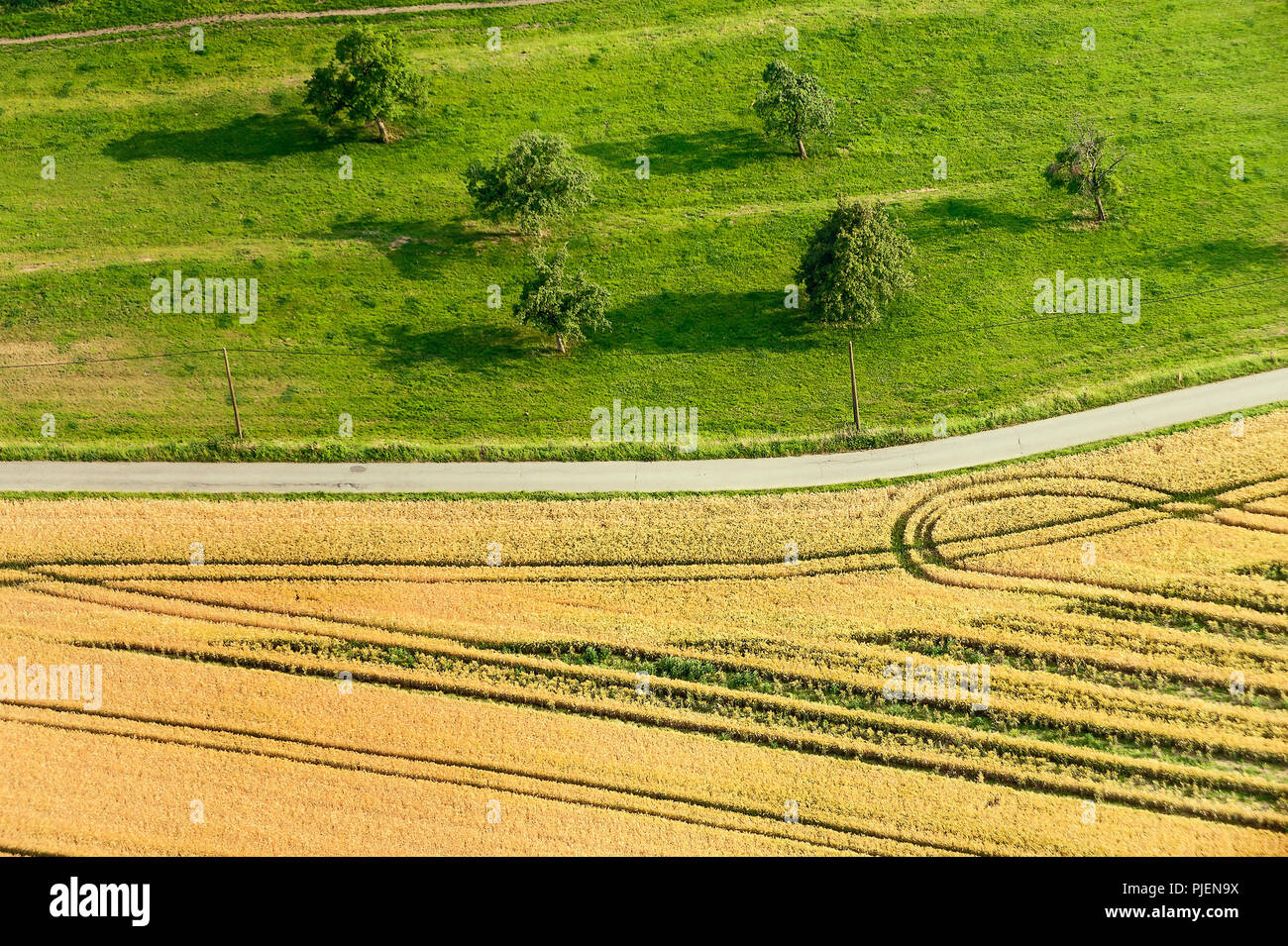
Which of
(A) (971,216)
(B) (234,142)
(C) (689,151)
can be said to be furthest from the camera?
(B) (234,142)

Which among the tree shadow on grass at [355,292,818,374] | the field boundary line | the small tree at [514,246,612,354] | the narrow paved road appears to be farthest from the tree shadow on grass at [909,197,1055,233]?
the field boundary line

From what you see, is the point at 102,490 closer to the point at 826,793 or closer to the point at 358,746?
the point at 358,746

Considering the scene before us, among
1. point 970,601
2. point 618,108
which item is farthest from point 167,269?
point 970,601

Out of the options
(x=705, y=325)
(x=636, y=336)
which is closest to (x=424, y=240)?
(x=636, y=336)

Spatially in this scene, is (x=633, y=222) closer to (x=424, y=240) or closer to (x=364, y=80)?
(x=424, y=240)

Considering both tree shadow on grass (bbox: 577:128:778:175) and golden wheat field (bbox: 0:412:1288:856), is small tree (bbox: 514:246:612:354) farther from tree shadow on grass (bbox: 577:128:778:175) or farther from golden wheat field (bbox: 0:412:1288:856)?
tree shadow on grass (bbox: 577:128:778:175)

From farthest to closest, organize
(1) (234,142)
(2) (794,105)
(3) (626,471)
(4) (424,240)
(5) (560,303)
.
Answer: (1) (234,142)
(2) (794,105)
(4) (424,240)
(5) (560,303)
(3) (626,471)

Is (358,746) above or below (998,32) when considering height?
below

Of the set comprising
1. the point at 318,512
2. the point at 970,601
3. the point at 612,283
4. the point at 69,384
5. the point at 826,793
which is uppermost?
the point at 612,283
